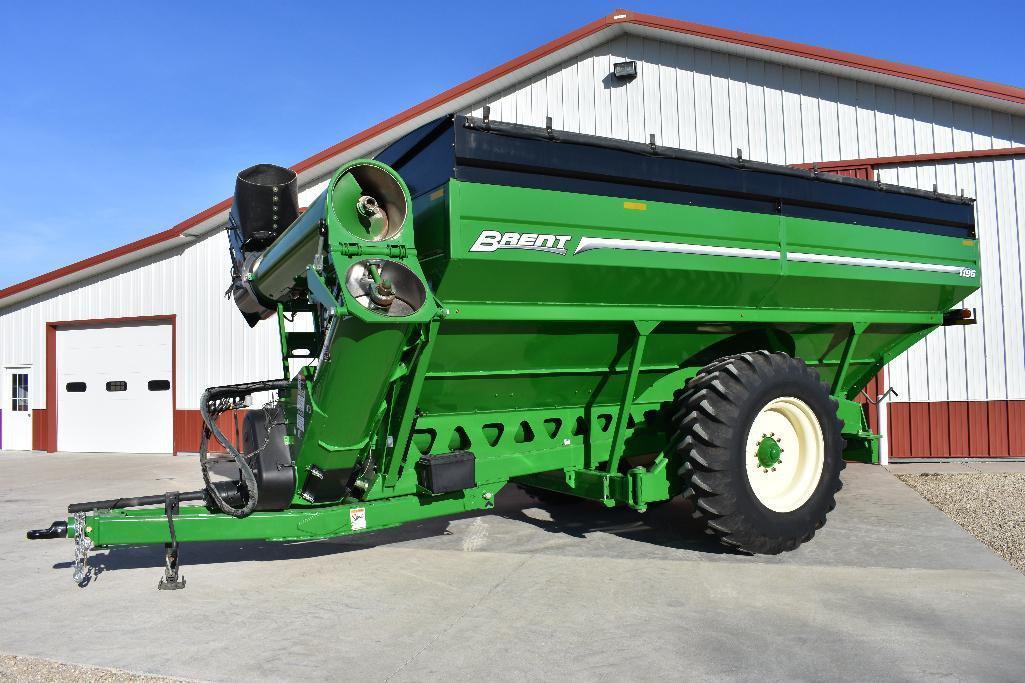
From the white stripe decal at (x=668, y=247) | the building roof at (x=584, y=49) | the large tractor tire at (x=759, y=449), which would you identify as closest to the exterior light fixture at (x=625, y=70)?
the building roof at (x=584, y=49)

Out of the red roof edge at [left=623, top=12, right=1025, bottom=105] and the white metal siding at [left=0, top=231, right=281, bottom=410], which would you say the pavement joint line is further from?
the white metal siding at [left=0, top=231, right=281, bottom=410]

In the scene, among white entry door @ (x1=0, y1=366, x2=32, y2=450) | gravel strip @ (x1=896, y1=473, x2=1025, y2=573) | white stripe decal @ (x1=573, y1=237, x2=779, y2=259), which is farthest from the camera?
white entry door @ (x1=0, y1=366, x2=32, y2=450)

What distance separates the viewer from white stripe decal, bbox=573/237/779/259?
14.7ft

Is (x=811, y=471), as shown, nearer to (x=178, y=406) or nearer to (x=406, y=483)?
(x=406, y=483)

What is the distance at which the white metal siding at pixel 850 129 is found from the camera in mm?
9703

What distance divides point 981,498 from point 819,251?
3.75m

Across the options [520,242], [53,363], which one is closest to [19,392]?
[53,363]

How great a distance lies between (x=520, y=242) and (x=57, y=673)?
3295 millimetres

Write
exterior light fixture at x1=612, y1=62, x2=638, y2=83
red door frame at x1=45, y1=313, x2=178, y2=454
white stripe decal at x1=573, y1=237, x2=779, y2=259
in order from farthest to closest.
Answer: red door frame at x1=45, y1=313, x2=178, y2=454
exterior light fixture at x1=612, y1=62, x2=638, y2=83
white stripe decal at x1=573, y1=237, x2=779, y2=259

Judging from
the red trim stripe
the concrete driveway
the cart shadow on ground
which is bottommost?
the concrete driveway

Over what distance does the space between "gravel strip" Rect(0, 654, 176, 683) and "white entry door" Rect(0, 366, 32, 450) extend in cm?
1422

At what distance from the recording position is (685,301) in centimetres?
510

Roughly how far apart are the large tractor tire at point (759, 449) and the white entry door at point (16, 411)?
1562 centimetres

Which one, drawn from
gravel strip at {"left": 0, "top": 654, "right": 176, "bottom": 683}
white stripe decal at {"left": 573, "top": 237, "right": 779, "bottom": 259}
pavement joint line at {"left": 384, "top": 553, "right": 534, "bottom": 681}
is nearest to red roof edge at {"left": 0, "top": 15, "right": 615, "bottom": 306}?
white stripe decal at {"left": 573, "top": 237, "right": 779, "bottom": 259}
